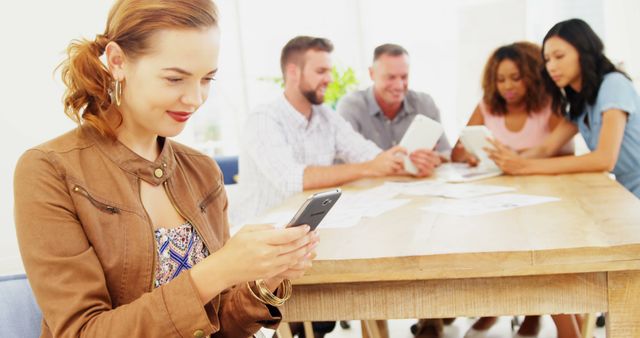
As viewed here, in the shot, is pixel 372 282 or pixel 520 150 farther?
pixel 520 150

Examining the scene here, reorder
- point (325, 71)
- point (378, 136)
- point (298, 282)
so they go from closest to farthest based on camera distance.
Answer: point (298, 282), point (325, 71), point (378, 136)

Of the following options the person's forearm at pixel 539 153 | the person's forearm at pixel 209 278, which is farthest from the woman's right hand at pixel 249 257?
the person's forearm at pixel 539 153

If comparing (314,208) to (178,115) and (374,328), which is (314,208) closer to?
(178,115)

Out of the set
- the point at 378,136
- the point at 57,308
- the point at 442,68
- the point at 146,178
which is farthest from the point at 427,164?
the point at 442,68

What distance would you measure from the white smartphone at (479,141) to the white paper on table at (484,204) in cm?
74

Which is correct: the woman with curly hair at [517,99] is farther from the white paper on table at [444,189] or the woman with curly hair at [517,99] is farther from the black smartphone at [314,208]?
the black smartphone at [314,208]

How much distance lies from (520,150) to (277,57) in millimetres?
4115

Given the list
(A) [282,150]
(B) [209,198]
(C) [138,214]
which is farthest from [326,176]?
(C) [138,214]

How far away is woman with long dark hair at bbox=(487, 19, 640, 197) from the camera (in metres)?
3.04

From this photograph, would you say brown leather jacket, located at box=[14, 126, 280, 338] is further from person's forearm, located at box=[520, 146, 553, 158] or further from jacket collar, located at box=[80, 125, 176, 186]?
person's forearm, located at box=[520, 146, 553, 158]

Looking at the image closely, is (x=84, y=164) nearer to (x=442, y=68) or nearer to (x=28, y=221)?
(x=28, y=221)

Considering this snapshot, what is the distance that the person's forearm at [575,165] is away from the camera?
3.01m

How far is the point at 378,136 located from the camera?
4.63 m

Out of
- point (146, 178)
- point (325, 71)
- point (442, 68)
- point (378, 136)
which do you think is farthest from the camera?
point (442, 68)
